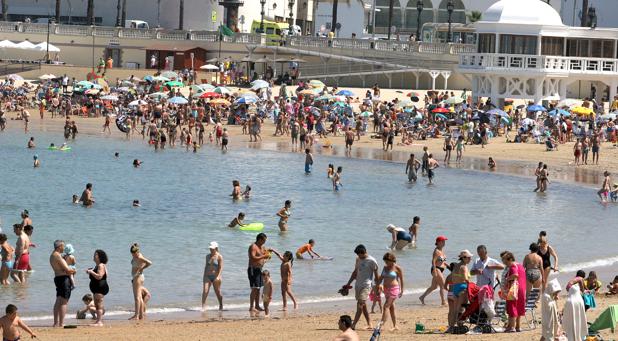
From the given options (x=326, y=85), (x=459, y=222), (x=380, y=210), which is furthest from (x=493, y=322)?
(x=326, y=85)

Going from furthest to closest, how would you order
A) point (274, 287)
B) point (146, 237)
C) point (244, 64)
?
point (244, 64)
point (146, 237)
point (274, 287)

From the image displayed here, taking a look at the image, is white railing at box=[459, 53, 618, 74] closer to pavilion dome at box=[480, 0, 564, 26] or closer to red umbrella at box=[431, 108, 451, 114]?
pavilion dome at box=[480, 0, 564, 26]

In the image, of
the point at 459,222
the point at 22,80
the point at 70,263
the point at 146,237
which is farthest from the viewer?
the point at 22,80

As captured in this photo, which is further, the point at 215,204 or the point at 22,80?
the point at 22,80

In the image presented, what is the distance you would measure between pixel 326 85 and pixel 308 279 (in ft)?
148

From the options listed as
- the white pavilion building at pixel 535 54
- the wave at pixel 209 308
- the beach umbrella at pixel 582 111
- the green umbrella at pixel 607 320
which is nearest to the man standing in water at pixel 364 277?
the green umbrella at pixel 607 320

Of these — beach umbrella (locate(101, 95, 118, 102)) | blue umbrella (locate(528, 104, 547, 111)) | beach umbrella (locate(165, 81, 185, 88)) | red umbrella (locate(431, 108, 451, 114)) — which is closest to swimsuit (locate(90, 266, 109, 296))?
red umbrella (locate(431, 108, 451, 114))

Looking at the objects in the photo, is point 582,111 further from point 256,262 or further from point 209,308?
point 256,262

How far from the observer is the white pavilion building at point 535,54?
197 feet

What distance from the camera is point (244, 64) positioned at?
7606 cm

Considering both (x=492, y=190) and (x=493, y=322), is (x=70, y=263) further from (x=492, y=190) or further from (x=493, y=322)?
(x=492, y=190)

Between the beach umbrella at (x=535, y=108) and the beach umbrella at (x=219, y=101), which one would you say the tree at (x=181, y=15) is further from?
the beach umbrella at (x=535, y=108)

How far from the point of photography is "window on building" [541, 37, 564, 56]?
60319 mm

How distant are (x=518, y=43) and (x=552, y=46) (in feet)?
4.98
